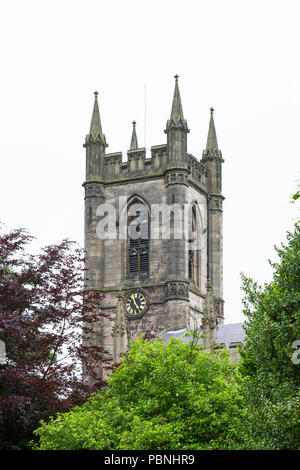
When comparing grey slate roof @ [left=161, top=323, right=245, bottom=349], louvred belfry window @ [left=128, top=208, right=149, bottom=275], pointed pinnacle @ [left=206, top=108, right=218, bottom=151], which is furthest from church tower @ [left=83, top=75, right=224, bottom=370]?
pointed pinnacle @ [left=206, top=108, right=218, bottom=151]

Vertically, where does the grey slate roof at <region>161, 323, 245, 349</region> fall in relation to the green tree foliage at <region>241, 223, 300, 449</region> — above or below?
above

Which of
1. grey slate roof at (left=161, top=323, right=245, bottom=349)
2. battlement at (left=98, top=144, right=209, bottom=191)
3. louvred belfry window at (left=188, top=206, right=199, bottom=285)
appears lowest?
grey slate roof at (left=161, top=323, right=245, bottom=349)

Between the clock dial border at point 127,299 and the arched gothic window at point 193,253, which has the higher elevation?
the arched gothic window at point 193,253

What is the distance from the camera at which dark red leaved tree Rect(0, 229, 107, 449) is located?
3334 cm

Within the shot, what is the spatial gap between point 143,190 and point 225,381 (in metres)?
34.5

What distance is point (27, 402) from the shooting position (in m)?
32.3

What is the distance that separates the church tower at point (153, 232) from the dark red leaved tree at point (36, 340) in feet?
91.8

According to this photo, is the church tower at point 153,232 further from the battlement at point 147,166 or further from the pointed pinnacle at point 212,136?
the pointed pinnacle at point 212,136

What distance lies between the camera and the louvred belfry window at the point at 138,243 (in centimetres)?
6838

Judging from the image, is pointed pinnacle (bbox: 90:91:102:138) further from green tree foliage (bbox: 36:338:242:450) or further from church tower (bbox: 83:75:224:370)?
green tree foliage (bbox: 36:338:242:450)

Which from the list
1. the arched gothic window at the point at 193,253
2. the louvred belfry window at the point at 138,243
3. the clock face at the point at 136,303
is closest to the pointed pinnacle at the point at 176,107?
the arched gothic window at the point at 193,253
